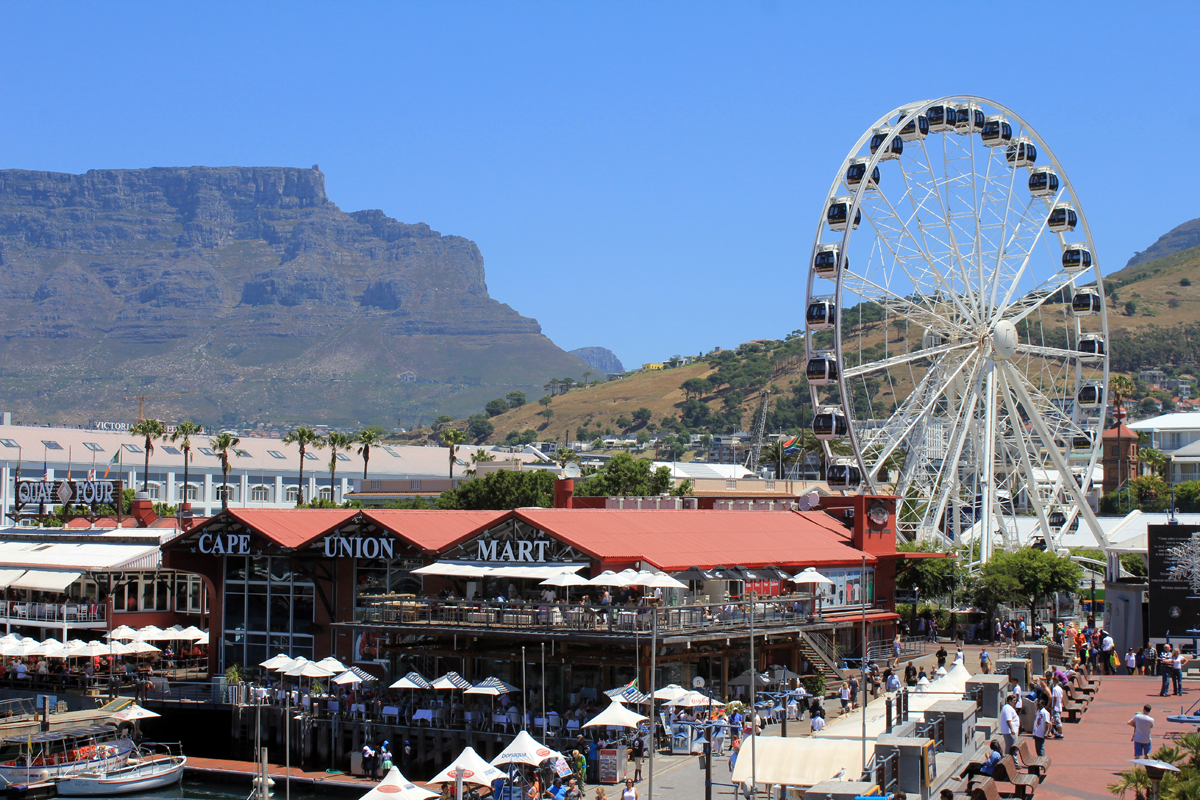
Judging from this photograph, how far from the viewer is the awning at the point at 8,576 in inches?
2621

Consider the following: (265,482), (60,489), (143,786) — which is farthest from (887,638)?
(265,482)

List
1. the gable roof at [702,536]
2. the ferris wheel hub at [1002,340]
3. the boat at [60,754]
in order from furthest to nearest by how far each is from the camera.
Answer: the ferris wheel hub at [1002,340] → the gable roof at [702,536] → the boat at [60,754]

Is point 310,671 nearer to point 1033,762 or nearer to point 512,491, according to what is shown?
point 1033,762

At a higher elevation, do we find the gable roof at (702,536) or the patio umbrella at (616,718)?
the gable roof at (702,536)

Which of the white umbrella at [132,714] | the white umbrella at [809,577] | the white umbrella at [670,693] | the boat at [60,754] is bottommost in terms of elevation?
the boat at [60,754]

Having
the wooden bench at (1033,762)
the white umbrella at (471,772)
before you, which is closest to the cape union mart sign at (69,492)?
the white umbrella at (471,772)

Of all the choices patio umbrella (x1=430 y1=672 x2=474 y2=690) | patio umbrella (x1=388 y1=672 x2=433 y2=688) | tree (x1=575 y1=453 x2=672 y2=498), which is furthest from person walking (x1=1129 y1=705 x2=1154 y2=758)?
tree (x1=575 y1=453 x2=672 y2=498)

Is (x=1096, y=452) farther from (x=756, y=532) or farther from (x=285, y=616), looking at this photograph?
(x=285, y=616)

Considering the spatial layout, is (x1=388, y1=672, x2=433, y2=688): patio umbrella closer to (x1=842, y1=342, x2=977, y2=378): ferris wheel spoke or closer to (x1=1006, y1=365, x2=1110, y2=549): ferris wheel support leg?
(x1=842, y1=342, x2=977, y2=378): ferris wheel spoke

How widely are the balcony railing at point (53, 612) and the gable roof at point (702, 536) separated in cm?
2563

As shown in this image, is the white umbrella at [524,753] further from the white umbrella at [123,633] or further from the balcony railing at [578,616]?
the white umbrella at [123,633]

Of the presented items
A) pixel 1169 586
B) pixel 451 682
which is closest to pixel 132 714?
pixel 451 682

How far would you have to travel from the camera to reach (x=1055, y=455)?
237 feet

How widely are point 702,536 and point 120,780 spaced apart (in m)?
23.0
